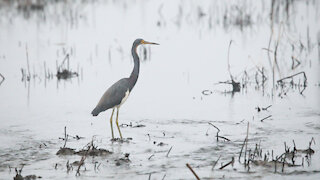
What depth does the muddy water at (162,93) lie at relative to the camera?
5965mm

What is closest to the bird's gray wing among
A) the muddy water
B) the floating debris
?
the muddy water

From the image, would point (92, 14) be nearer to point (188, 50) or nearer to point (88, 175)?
point (188, 50)

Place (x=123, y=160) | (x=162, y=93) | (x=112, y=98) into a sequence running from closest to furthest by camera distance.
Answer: (x=123, y=160) < (x=112, y=98) < (x=162, y=93)

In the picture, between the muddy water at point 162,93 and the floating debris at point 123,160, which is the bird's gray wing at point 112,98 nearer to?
the muddy water at point 162,93

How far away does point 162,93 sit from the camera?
955 cm

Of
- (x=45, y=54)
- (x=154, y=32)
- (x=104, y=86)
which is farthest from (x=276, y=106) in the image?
(x=154, y=32)

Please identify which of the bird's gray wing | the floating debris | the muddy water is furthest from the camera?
the bird's gray wing

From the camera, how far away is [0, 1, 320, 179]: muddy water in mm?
5965

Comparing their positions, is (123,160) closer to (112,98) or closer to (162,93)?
(112,98)

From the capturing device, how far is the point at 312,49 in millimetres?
12195

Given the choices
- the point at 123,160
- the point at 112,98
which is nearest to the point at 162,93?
the point at 112,98

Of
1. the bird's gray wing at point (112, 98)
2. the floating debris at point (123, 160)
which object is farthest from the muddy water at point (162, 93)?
the bird's gray wing at point (112, 98)

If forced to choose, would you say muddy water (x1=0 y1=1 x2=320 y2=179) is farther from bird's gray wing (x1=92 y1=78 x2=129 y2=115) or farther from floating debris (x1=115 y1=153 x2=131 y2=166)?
bird's gray wing (x1=92 y1=78 x2=129 y2=115)

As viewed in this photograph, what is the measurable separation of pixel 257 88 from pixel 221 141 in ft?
10.3
